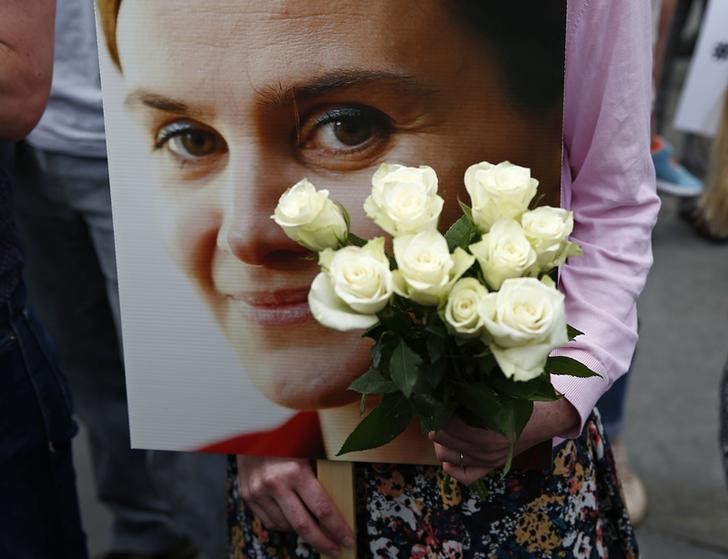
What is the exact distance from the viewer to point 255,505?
49.8 inches

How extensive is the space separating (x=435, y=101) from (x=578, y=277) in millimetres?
281

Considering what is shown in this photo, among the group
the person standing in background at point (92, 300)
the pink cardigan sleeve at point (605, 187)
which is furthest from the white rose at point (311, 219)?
the person standing in background at point (92, 300)

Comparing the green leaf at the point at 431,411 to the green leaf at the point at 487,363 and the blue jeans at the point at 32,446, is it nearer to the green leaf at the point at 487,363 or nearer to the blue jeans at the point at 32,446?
the green leaf at the point at 487,363

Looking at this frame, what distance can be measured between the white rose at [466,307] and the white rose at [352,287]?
2.2 inches

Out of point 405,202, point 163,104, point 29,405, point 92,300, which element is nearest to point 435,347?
point 405,202

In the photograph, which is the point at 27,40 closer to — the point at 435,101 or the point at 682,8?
the point at 435,101

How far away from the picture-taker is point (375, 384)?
91 centimetres

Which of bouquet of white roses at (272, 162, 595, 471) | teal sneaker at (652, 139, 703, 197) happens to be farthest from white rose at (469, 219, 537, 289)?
teal sneaker at (652, 139, 703, 197)

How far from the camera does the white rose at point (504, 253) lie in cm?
81

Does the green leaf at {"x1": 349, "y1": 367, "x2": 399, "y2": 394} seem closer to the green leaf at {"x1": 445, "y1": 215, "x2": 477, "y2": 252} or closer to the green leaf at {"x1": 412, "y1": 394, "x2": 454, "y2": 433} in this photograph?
the green leaf at {"x1": 412, "y1": 394, "x2": 454, "y2": 433}

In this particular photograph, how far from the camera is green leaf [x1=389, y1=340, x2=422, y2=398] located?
33.3 inches

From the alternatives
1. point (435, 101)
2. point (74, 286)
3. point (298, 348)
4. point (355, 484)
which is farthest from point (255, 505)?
point (74, 286)

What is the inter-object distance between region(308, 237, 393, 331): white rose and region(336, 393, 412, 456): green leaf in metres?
0.14

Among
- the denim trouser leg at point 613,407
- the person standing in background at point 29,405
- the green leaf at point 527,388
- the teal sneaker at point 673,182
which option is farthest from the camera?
the teal sneaker at point 673,182
